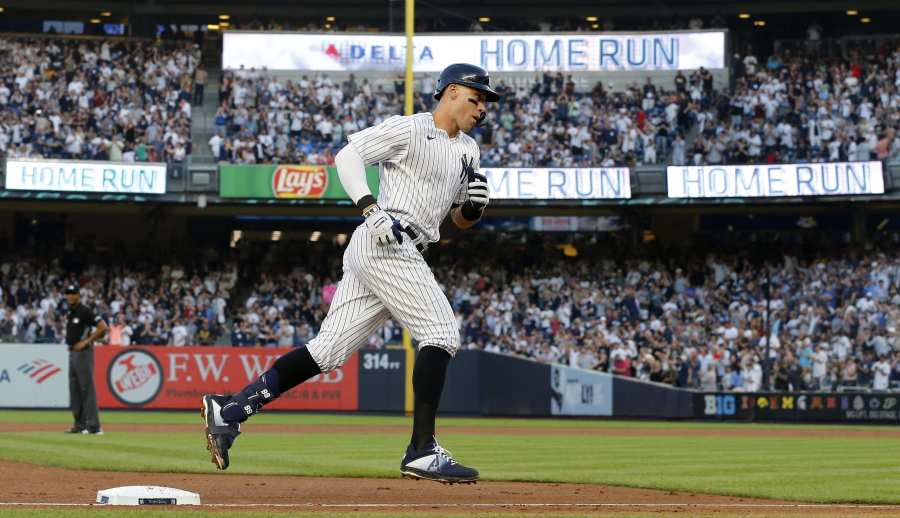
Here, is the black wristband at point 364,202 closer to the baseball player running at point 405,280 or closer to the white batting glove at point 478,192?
the baseball player running at point 405,280

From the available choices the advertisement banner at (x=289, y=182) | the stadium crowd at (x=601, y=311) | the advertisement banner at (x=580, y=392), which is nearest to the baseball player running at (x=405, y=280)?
the advertisement banner at (x=580, y=392)

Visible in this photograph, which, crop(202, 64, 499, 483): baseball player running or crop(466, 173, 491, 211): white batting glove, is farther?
crop(466, 173, 491, 211): white batting glove

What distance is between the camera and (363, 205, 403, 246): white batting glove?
7043 millimetres

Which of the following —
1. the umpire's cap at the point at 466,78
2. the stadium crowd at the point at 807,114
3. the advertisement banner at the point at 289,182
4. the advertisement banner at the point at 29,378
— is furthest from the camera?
the advertisement banner at the point at 289,182

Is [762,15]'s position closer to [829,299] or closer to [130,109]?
[829,299]

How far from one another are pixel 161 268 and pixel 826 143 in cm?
1615

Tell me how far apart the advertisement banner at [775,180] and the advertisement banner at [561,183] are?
1.19 meters

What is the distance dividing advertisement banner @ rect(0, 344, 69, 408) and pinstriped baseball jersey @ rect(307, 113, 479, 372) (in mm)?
21130

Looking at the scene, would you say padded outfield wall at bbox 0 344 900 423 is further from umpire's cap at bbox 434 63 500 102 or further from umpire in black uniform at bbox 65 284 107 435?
umpire's cap at bbox 434 63 500 102

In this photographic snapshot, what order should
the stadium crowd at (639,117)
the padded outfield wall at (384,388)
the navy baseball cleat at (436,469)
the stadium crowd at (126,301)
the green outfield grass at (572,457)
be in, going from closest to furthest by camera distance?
the navy baseball cleat at (436,469) < the green outfield grass at (572,457) < the padded outfield wall at (384,388) < the stadium crowd at (126,301) < the stadium crowd at (639,117)

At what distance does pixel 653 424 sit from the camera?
25.0 m

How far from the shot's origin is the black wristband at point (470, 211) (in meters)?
7.71

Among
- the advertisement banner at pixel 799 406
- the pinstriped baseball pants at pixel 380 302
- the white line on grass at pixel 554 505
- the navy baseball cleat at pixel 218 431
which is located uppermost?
the pinstriped baseball pants at pixel 380 302

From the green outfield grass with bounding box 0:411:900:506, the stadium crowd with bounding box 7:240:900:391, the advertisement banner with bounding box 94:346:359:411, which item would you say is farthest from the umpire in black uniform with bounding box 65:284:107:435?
the stadium crowd with bounding box 7:240:900:391
